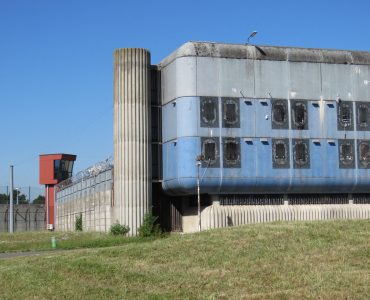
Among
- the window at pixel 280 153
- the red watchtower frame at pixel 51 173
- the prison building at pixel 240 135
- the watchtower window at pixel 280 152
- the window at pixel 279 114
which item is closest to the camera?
the prison building at pixel 240 135

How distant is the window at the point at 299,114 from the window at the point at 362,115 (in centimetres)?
485

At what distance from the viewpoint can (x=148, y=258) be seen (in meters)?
25.4

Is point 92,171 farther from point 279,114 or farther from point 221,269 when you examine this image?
point 221,269

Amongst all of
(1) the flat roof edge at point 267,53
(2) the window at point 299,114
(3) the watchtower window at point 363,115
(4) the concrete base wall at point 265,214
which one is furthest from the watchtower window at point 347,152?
(1) the flat roof edge at point 267,53

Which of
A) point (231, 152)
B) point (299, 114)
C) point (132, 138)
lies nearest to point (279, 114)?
point (299, 114)

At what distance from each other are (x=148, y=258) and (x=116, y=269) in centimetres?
203

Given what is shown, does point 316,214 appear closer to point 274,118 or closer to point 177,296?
point 274,118

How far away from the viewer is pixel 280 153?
53125 mm

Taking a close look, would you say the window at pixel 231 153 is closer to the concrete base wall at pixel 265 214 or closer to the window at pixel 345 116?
the concrete base wall at pixel 265 214

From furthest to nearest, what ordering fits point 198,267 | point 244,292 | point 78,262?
point 78,262 → point 198,267 → point 244,292

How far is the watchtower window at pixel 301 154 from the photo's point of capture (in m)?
53.5

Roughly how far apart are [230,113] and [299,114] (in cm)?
585

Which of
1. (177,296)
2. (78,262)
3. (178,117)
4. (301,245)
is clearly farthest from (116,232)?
(177,296)

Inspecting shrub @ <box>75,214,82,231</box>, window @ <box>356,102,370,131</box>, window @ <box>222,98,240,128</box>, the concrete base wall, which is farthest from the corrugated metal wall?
shrub @ <box>75,214,82,231</box>
